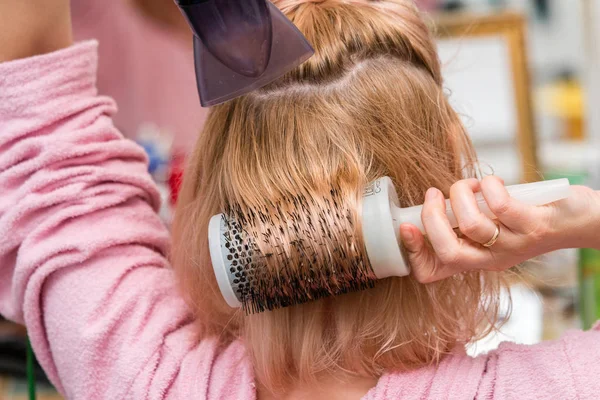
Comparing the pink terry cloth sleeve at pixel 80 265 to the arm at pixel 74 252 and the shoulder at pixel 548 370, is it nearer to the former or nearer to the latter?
the arm at pixel 74 252

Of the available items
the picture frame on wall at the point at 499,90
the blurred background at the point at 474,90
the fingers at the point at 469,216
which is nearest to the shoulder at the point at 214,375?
the fingers at the point at 469,216

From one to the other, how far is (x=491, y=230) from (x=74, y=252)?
335 millimetres

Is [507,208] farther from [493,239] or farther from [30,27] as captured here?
[30,27]

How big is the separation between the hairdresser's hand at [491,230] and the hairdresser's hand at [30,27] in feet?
1.21

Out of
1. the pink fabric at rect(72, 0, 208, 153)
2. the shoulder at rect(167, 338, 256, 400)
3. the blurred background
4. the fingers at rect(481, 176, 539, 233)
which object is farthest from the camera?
the pink fabric at rect(72, 0, 208, 153)

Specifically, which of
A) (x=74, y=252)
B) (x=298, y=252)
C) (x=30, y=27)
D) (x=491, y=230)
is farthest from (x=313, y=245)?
(x=30, y=27)

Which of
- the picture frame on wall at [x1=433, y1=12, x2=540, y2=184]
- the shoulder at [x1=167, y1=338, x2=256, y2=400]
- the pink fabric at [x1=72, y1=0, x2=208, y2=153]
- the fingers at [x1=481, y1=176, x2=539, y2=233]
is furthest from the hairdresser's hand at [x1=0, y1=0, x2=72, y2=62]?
the picture frame on wall at [x1=433, y1=12, x2=540, y2=184]

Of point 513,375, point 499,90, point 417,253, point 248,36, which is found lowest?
point 499,90

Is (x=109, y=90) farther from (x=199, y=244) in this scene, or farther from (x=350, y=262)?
(x=350, y=262)

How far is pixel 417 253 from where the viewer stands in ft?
1.55

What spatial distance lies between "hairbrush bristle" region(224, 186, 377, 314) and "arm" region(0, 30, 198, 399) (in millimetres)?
137

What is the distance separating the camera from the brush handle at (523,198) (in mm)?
443

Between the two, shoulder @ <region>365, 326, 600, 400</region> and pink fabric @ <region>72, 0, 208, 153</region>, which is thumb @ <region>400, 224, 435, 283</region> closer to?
shoulder @ <region>365, 326, 600, 400</region>

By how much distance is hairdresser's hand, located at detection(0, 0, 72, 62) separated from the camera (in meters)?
0.58
